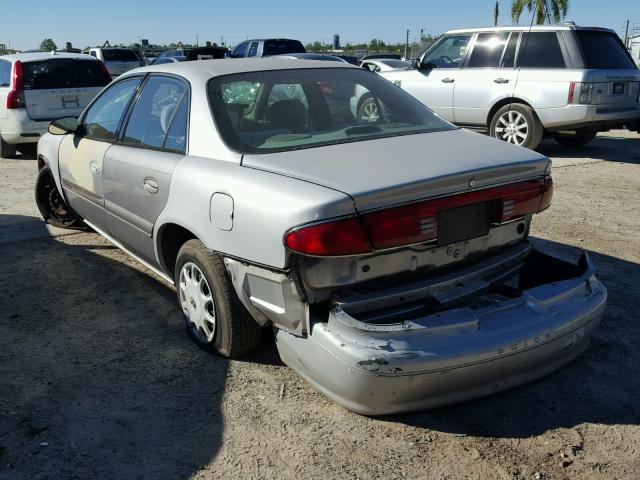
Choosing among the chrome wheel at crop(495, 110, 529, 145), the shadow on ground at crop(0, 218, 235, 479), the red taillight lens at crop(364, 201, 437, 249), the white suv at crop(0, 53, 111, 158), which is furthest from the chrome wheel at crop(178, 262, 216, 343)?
the chrome wheel at crop(495, 110, 529, 145)

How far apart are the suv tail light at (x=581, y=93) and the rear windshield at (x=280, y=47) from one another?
35.9ft

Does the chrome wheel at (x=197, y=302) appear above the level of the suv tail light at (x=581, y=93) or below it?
below

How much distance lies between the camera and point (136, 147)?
411cm

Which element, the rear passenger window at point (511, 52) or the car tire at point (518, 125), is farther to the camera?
the rear passenger window at point (511, 52)

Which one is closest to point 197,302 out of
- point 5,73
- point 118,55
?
point 5,73

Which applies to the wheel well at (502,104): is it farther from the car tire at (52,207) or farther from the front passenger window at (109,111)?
the front passenger window at (109,111)

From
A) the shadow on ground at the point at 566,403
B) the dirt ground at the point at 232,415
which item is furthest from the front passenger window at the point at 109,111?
the shadow on ground at the point at 566,403

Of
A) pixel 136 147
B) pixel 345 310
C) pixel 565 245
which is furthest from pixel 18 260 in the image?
pixel 565 245

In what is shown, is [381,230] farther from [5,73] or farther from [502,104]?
[5,73]

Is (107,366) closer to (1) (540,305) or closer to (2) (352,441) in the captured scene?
(2) (352,441)

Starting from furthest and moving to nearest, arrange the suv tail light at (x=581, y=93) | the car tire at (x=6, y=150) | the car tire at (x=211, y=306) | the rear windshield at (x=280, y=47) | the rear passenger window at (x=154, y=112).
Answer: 1. the rear windshield at (x=280, y=47)
2. the car tire at (x=6, y=150)
3. the suv tail light at (x=581, y=93)
4. the rear passenger window at (x=154, y=112)
5. the car tire at (x=211, y=306)

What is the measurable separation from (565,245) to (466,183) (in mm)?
3000

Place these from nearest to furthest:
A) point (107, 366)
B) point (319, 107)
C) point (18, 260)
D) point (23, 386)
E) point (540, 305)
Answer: point (540, 305) < point (23, 386) < point (107, 366) < point (319, 107) < point (18, 260)

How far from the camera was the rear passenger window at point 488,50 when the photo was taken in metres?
10.0
